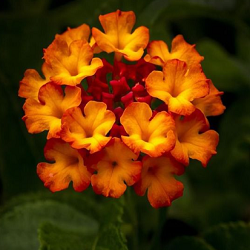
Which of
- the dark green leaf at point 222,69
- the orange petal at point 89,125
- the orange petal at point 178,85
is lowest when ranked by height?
the dark green leaf at point 222,69

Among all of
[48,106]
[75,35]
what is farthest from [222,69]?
[48,106]

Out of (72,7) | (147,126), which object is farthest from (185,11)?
(147,126)

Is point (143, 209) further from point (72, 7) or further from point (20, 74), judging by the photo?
point (72, 7)

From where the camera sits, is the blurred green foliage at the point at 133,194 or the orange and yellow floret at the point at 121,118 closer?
the orange and yellow floret at the point at 121,118

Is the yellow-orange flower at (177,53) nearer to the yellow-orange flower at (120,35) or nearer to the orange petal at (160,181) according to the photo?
the yellow-orange flower at (120,35)

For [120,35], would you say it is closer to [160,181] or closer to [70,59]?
[70,59]

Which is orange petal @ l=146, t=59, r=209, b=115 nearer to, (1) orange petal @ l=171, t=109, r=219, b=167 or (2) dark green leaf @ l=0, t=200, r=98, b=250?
(1) orange petal @ l=171, t=109, r=219, b=167

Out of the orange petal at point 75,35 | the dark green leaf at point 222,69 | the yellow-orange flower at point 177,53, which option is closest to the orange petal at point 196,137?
the yellow-orange flower at point 177,53
